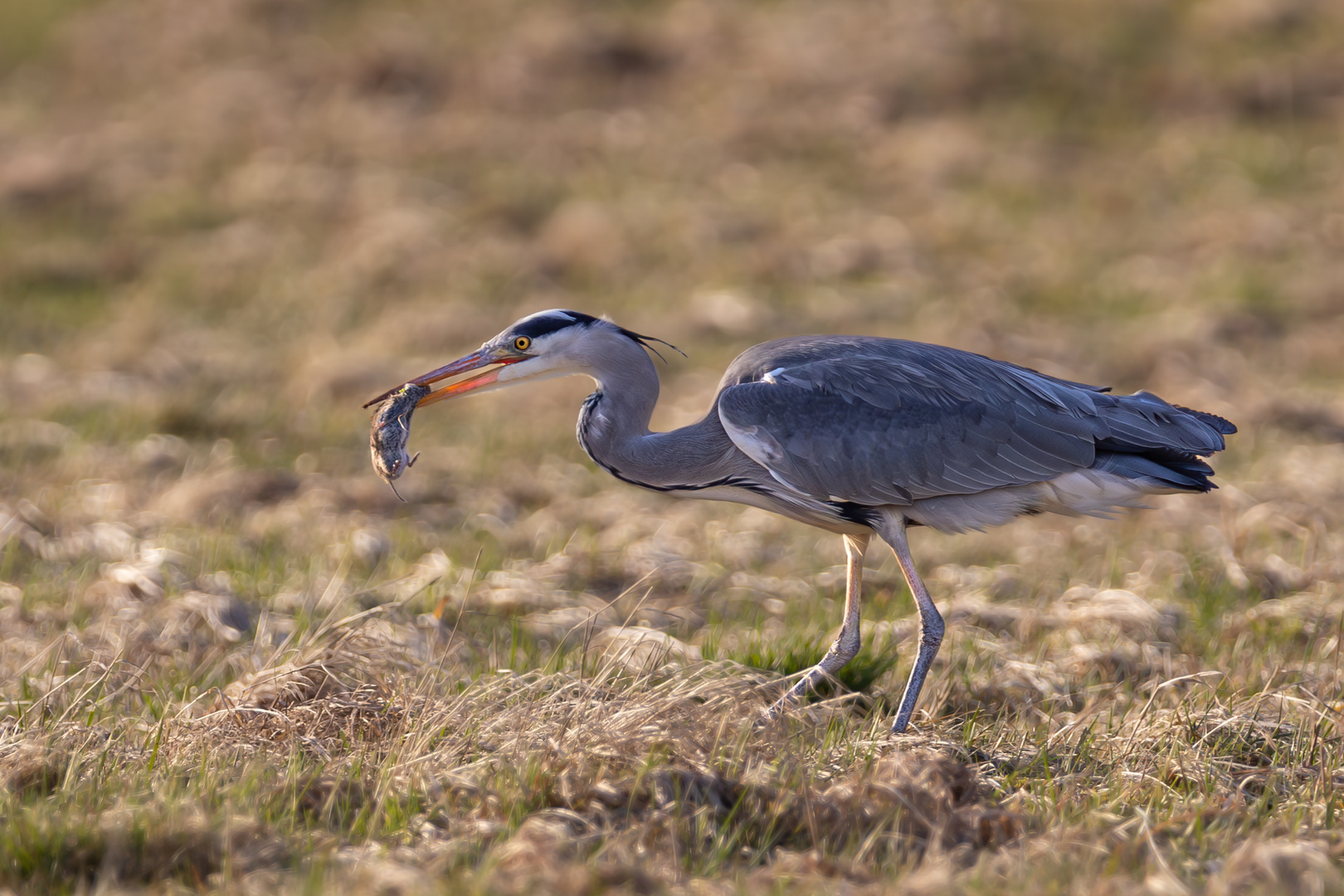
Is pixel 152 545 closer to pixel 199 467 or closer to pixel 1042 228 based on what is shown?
pixel 199 467

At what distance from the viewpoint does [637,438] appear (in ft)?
17.0

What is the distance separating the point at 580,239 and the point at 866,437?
1015 cm

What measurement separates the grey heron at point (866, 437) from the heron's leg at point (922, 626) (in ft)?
0.04

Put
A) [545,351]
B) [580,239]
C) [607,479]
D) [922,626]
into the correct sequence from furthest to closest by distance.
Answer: [580,239] < [607,479] < [545,351] < [922,626]

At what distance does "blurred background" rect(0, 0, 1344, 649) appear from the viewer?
8.03m

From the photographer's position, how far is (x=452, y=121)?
18.0 metres

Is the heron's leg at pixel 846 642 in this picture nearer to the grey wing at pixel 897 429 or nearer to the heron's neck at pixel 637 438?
the grey wing at pixel 897 429

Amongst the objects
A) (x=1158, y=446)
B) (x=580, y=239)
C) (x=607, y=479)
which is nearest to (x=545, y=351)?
(x=1158, y=446)

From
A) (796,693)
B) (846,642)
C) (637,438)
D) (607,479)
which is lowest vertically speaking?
(796,693)

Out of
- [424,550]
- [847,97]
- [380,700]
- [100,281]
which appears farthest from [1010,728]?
[847,97]

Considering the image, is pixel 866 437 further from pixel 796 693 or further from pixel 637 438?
pixel 796 693

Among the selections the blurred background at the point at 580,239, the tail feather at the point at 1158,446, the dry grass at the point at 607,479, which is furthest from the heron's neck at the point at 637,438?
the blurred background at the point at 580,239

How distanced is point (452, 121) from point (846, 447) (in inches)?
565

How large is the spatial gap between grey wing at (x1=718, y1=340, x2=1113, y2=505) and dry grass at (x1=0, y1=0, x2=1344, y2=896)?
2.47 feet
